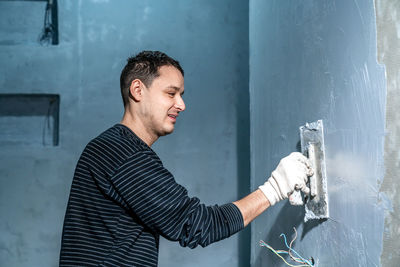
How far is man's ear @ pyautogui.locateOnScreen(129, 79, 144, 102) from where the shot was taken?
116 centimetres

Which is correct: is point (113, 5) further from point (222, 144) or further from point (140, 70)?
point (140, 70)

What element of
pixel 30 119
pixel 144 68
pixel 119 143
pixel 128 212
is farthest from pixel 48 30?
pixel 128 212

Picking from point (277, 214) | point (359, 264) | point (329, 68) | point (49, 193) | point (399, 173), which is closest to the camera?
point (399, 173)

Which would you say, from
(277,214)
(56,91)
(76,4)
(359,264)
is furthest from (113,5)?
Result: (359,264)

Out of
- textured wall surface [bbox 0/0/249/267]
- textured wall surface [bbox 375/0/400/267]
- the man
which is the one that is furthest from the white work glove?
textured wall surface [bbox 0/0/249/267]

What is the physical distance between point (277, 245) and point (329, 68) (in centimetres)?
89

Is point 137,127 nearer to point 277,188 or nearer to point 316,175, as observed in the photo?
point 277,188

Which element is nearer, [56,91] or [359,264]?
[359,264]

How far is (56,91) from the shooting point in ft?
8.77

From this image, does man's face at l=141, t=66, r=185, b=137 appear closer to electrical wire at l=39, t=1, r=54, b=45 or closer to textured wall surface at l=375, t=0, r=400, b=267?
textured wall surface at l=375, t=0, r=400, b=267

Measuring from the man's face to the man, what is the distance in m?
0.09

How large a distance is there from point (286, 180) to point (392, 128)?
1.20ft

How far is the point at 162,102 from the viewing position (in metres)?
1.15

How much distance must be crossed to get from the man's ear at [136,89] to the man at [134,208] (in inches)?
4.9
